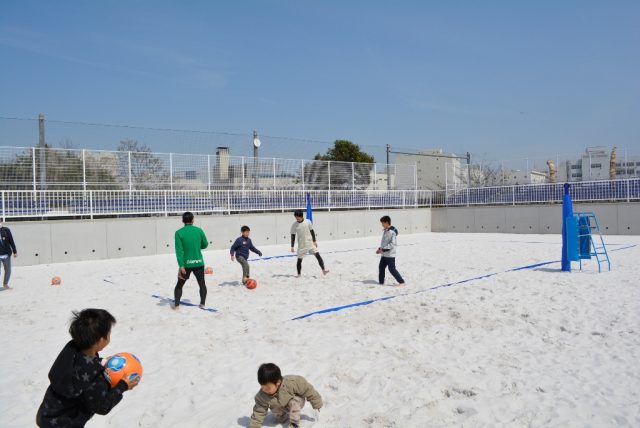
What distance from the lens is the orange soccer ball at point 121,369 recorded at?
9.11 ft

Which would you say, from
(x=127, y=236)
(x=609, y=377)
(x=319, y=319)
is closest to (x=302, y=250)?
(x=319, y=319)

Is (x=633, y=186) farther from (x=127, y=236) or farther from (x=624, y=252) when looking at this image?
(x=127, y=236)

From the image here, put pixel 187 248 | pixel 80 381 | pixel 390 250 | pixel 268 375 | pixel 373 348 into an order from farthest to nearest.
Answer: pixel 390 250 → pixel 187 248 → pixel 373 348 → pixel 268 375 → pixel 80 381

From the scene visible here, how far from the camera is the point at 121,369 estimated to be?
2.80 metres

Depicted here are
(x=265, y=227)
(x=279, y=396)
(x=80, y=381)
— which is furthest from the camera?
(x=265, y=227)

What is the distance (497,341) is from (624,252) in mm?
11887

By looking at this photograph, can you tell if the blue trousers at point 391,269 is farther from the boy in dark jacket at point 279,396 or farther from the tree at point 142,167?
the tree at point 142,167

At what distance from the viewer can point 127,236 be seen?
60.5 ft

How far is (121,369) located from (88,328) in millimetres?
323

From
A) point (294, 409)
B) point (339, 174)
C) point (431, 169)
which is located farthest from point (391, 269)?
point (431, 169)

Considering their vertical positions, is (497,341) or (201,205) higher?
(201,205)

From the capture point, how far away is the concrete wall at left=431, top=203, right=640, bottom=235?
23328 millimetres

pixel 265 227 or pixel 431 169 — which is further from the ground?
pixel 431 169

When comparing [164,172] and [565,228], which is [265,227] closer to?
[164,172]
